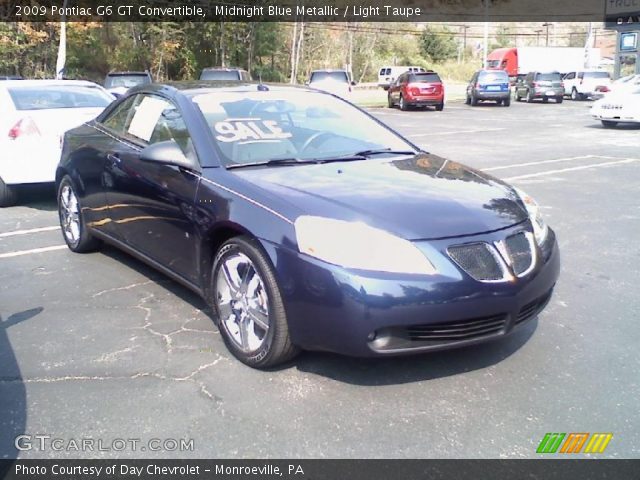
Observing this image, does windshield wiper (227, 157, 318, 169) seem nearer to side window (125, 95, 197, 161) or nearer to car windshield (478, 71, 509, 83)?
side window (125, 95, 197, 161)

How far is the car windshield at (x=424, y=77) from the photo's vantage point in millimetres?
27109

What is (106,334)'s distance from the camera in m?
3.92

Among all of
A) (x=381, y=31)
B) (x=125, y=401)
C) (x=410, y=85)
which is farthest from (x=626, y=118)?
(x=381, y=31)

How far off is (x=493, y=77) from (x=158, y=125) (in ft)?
91.1

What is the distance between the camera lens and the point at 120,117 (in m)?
5.05

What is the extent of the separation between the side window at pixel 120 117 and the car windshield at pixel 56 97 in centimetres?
269

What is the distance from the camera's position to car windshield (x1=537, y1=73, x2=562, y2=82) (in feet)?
104

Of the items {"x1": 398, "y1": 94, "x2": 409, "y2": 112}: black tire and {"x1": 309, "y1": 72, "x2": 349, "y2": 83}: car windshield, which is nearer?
{"x1": 309, "y1": 72, "x2": 349, "y2": 83}: car windshield

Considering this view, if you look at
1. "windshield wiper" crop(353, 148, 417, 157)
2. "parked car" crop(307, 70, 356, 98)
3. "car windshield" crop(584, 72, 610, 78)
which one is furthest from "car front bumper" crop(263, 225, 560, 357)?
"car windshield" crop(584, 72, 610, 78)

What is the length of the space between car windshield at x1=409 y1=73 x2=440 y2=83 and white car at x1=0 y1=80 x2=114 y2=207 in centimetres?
2137

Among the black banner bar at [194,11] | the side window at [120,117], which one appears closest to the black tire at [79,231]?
the side window at [120,117]
